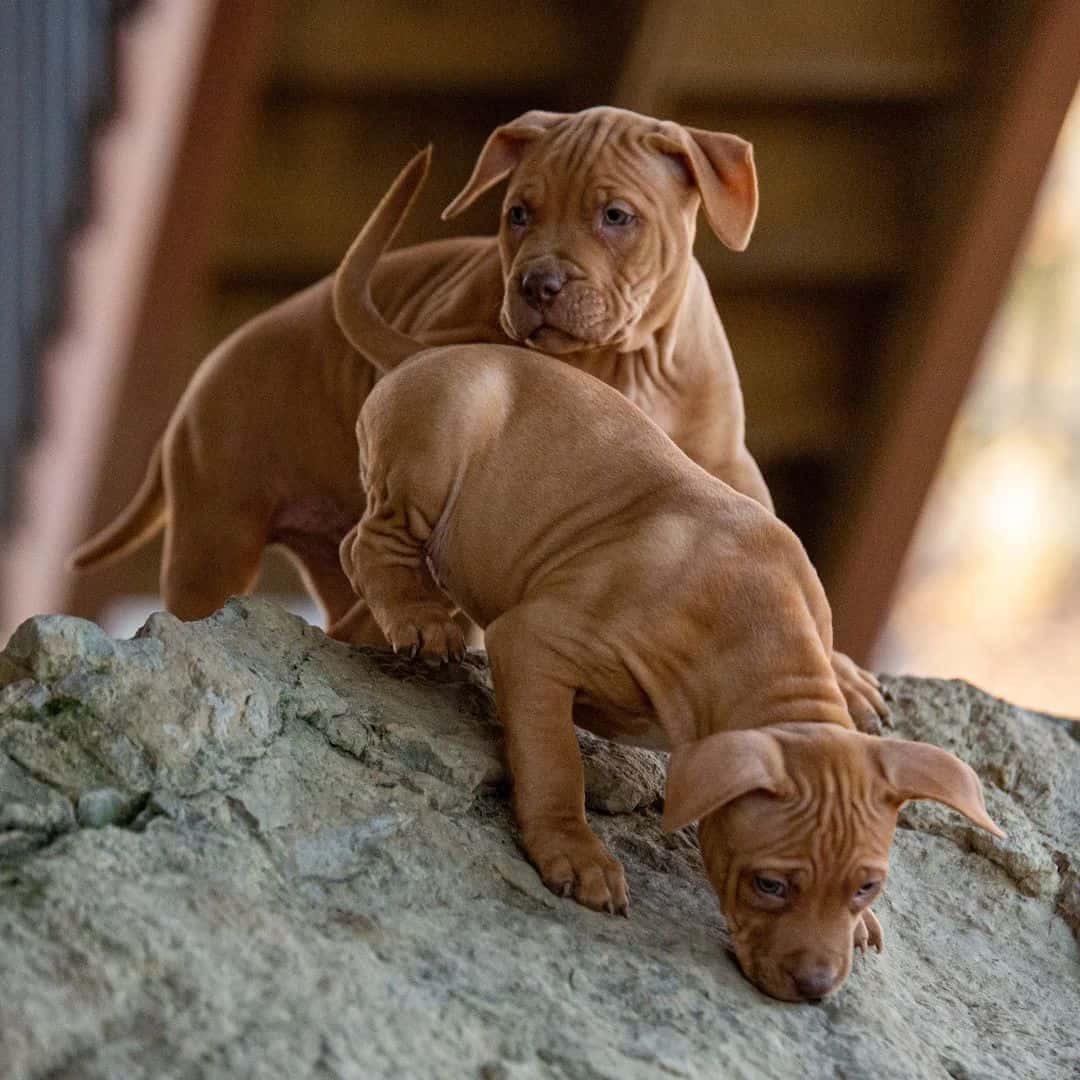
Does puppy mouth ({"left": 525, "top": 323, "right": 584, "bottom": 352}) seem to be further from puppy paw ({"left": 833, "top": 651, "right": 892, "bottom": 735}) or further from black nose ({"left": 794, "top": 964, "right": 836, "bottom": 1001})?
black nose ({"left": 794, "top": 964, "right": 836, "bottom": 1001})

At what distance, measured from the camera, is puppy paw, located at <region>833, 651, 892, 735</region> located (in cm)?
434

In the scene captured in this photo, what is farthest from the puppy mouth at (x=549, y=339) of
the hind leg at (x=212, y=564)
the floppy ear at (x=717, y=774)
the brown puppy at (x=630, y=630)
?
the floppy ear at (x=717, y=774)

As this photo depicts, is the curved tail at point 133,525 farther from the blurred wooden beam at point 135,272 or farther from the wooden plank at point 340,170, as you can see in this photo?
the wooden plank at point 340,170

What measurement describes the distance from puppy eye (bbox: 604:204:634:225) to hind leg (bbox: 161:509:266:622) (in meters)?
1.65

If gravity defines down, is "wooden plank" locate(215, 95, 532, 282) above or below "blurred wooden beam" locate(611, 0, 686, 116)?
below

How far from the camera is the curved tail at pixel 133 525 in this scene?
6.00 metres

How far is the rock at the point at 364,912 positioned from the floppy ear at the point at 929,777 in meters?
0.41

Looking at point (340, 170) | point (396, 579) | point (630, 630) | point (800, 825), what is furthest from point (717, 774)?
point (340, 170)

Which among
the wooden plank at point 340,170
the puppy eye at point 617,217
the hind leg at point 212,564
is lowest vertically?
the hind leg at point 212,564

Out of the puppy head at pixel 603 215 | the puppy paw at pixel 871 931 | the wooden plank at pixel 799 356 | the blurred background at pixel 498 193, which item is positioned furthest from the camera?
the wooden plank at pixel 799 356

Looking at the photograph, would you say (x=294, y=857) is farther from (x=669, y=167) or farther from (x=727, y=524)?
(x=669, y=167)

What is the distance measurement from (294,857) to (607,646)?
84cm

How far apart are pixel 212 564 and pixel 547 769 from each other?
7.36ft

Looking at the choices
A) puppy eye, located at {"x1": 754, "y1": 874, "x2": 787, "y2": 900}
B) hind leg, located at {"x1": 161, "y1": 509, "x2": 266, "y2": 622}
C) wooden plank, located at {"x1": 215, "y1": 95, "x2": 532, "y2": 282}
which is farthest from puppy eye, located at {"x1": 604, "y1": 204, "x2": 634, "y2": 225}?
wooden plank, located at {"x1": 215, "y1": 95, "x2": 532, "y2": 282}
